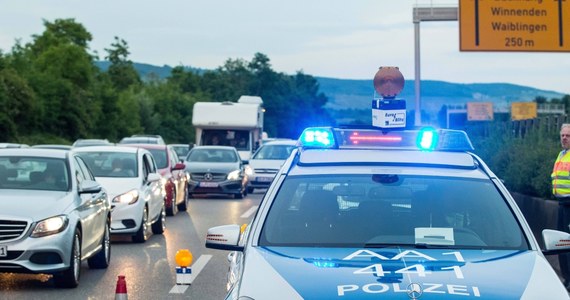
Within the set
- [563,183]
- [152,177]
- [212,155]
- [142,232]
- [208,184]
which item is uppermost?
[563,183]

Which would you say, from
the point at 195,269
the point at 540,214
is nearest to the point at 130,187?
the point at 195,269

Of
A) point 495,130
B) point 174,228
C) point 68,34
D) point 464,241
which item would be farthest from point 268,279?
point 68,34

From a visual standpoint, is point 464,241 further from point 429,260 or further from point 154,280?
point 154,280

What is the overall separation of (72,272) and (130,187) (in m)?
6.53

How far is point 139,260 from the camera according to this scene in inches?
630

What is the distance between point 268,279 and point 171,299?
6214 mm

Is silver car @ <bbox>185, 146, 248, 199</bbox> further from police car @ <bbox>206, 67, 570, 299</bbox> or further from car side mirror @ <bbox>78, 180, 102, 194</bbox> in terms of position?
police car @ <bbox>206, 67, 570, 299</bbox>

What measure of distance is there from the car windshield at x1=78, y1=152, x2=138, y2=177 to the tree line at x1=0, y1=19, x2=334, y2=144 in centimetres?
878

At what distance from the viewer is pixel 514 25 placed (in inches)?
1072

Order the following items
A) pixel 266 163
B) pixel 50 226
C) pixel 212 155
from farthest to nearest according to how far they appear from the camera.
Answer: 1. pixel 266 163
2. pixel 212 155
3. pixel 50 226

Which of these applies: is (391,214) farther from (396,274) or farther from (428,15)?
(428,15)

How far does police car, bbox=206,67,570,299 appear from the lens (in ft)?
18.9

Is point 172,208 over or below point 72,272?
below

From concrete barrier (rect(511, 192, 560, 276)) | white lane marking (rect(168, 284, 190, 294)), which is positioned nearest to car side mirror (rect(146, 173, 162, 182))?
concrete barrier (rect(511, 192, 560, 276))
